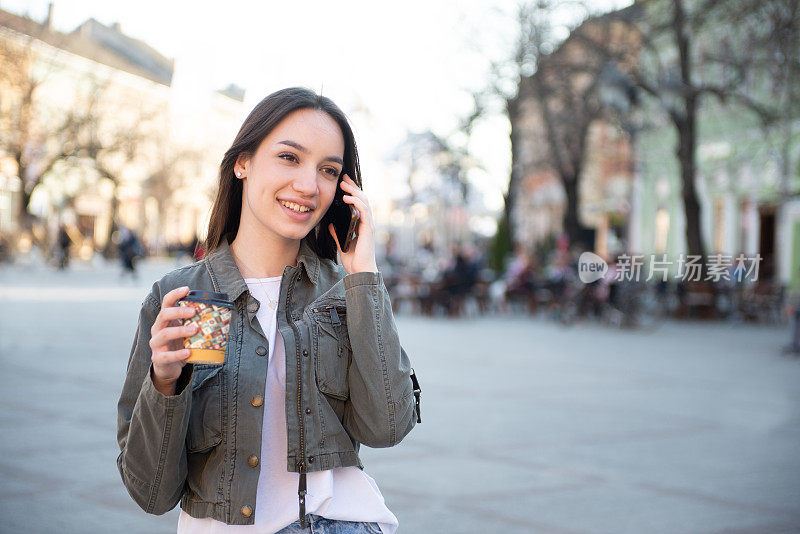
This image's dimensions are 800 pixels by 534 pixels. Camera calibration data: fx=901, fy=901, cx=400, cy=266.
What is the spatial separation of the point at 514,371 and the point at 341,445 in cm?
922

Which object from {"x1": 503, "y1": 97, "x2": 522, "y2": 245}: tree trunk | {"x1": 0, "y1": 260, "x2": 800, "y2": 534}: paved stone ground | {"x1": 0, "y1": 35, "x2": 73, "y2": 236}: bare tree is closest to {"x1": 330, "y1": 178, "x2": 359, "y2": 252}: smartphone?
{"x1": 0, "y1": 260, "x2": 800, "y2": 534}: paved stone ground

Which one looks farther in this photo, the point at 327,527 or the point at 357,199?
the point at 357,199

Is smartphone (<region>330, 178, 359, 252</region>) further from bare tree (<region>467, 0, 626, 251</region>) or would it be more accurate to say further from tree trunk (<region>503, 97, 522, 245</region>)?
tree trunk (<region>503, 97, 522, 245</region>)

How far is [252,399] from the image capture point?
2.02m

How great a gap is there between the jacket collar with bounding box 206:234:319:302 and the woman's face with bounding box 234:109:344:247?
77 millimetres

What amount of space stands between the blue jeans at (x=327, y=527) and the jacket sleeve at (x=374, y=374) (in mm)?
188

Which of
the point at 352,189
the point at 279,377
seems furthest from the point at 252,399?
the point at 352,189

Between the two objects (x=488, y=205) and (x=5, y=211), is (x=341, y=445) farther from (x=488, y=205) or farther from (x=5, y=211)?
(x=5, y=211)

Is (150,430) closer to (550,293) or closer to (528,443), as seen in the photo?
(528,443)

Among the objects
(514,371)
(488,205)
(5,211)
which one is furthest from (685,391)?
(5,211)

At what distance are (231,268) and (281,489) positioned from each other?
1.76ft

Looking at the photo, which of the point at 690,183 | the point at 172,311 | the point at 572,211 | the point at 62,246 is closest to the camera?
the point at 172,311

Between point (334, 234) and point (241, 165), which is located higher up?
point (241, 165)

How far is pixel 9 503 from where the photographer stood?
4887 millimetres
